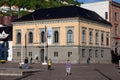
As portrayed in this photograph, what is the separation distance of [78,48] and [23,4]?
5031cm

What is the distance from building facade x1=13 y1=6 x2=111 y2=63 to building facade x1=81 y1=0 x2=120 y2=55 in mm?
4519

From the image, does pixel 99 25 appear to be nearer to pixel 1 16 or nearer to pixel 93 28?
pixel 93 28

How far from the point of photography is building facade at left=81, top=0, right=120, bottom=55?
3519 inches

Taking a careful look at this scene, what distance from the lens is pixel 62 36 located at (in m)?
74.8

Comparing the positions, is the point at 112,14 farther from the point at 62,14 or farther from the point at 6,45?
the point at 6,45

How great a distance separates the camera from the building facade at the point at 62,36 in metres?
73.4

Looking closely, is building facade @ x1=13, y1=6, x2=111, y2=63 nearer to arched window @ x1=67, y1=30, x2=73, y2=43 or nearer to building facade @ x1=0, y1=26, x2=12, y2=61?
arched window @ x1=67, y1=30, x2=73, y2=43

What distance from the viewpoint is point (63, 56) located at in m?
73.4

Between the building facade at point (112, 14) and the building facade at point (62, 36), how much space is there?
4519mm

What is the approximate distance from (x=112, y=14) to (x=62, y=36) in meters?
21.0

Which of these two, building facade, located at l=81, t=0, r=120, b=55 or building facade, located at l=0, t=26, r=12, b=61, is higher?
building facade, located at l=81, t=0, r=120, b=55

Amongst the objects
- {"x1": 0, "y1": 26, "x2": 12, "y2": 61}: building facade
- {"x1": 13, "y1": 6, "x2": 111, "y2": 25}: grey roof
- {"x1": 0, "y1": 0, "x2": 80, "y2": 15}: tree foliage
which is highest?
{"x1": 0, "y1": 0, "x2": 80, "y2": 15}: tree foliage

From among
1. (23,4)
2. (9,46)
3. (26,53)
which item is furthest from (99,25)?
(23,4)

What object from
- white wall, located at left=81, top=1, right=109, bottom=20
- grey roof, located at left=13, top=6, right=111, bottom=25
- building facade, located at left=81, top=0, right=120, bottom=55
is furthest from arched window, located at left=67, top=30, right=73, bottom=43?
white wall, located at left=81, top=1, right=109, bottom=20
